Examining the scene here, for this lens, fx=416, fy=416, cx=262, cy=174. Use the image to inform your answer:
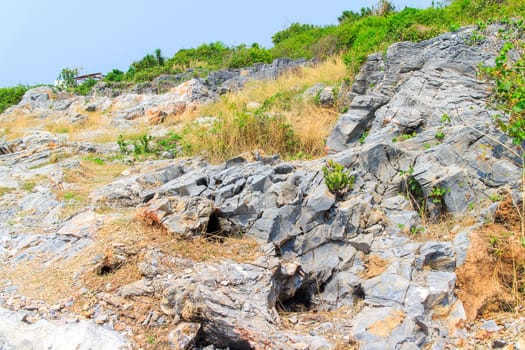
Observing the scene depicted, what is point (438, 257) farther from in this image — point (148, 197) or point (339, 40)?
point (339, 40)

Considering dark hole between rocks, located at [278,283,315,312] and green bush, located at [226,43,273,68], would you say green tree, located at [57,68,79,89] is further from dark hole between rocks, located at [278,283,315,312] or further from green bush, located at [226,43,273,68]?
dark hole between rocks, located at [278,283,315,312]

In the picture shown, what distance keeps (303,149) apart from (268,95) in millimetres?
4923

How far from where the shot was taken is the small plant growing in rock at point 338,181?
515cm

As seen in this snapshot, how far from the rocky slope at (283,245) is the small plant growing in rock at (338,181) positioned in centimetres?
9

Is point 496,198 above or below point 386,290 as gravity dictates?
above

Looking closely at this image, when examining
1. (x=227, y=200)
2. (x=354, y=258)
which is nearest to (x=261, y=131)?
(x=227, y=200)

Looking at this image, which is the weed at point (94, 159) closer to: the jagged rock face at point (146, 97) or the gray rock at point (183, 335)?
the jagged rock face at point (146, 97)

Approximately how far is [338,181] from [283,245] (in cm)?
105

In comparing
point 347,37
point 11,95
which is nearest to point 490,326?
point 347,37

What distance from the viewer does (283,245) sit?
4.86 m

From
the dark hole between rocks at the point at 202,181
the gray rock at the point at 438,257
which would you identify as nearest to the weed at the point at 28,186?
the dark hole between rocks at the point at 202,181

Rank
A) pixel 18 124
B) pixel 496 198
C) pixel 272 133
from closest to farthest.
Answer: pixel 496 198, pixel 272 133, pixel 18 124

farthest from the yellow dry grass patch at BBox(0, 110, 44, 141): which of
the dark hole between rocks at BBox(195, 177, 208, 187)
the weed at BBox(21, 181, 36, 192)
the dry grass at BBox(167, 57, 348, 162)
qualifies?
the dark hole between rocks at BBox(195, 177, 208, 187)

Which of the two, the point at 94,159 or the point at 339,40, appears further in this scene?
the point at 339,40
